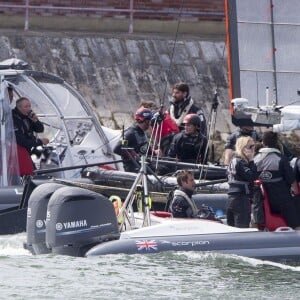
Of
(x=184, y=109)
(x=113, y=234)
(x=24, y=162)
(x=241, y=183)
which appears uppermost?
(x=184, y=109)

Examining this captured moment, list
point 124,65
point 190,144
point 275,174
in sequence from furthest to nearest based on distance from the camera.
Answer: point 124,65 → point 190,144 → point 275,174

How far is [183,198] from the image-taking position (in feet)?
63.8

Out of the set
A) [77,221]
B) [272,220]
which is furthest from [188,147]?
[77,221]

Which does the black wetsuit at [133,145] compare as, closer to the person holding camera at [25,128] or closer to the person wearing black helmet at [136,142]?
the person wearing black helmet at [136,142]

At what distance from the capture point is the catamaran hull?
Result: 18.9m

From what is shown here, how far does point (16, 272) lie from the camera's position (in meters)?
18.3

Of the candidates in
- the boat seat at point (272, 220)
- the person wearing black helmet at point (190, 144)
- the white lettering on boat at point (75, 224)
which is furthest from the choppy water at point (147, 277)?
the person wearing black helmet at point (190, 144)

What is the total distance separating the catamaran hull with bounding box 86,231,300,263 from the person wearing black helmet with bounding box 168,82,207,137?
3.99m

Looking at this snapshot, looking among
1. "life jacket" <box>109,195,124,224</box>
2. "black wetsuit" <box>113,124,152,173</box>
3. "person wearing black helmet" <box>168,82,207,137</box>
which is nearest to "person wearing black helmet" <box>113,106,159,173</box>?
"black wetsuit" <box>113,124,152,173</box>

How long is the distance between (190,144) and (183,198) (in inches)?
129

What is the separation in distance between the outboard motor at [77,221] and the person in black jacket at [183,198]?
31.6 inches

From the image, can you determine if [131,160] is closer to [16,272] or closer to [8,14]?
[16,272]

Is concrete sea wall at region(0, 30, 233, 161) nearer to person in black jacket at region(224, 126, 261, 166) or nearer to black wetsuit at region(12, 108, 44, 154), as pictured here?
black wetsuit at region(12, 108, 44, 154)

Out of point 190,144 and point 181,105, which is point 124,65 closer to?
point 181,105
